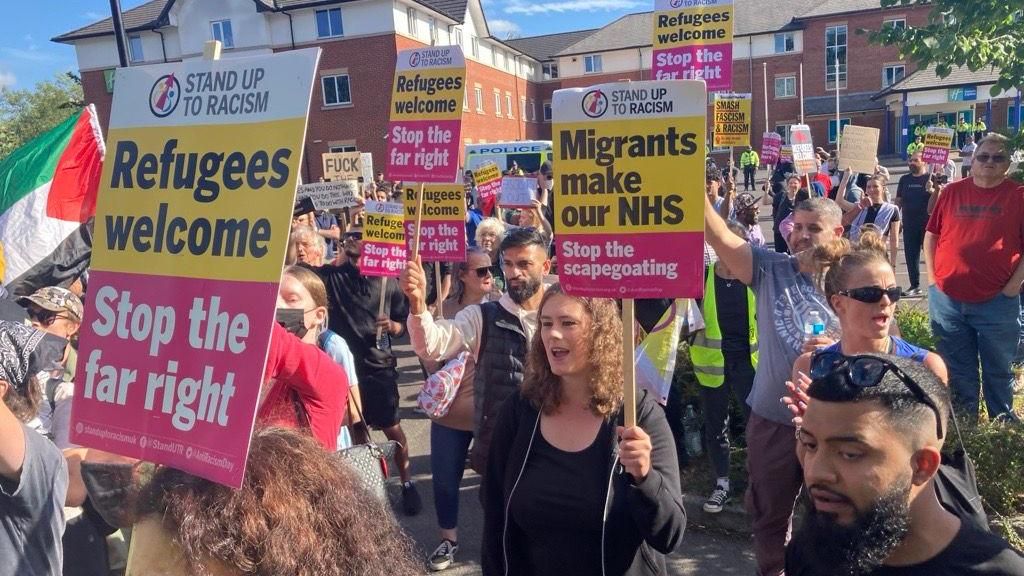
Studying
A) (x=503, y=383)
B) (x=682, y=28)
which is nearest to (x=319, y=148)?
(x=682, y=28)

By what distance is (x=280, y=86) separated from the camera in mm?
1863

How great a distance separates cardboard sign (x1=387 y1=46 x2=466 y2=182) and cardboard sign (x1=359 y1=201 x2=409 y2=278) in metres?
0.78

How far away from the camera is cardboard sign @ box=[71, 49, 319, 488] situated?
179cm

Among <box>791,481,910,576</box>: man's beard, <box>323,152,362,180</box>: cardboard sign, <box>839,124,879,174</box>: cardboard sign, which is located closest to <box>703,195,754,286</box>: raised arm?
<box>791,481,910,576</box>: man's beard

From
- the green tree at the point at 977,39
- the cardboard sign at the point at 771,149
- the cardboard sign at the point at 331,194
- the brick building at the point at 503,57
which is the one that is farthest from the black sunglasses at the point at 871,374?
the brick building at the point at 503,57

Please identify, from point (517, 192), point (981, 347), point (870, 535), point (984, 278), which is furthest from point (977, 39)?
point (517, 192)

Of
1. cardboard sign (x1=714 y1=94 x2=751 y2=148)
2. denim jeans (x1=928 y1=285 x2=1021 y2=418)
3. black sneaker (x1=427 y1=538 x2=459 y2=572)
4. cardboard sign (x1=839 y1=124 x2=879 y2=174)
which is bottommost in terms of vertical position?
black sneaker (x1=427 y1=538 x2=459 y2=572)

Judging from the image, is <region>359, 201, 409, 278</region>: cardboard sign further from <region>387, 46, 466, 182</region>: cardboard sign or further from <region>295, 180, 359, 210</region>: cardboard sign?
<region>295, 180, 359, 210</region>: cardboard sign

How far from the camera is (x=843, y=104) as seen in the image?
5144 centimetres

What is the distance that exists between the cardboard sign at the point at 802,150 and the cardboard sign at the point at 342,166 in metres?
7.62

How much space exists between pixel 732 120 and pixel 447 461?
268 inches

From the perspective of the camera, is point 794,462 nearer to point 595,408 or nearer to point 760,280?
point 760,280

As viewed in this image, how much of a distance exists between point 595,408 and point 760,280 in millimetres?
1199

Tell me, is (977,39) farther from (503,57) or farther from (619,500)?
(503,57)
